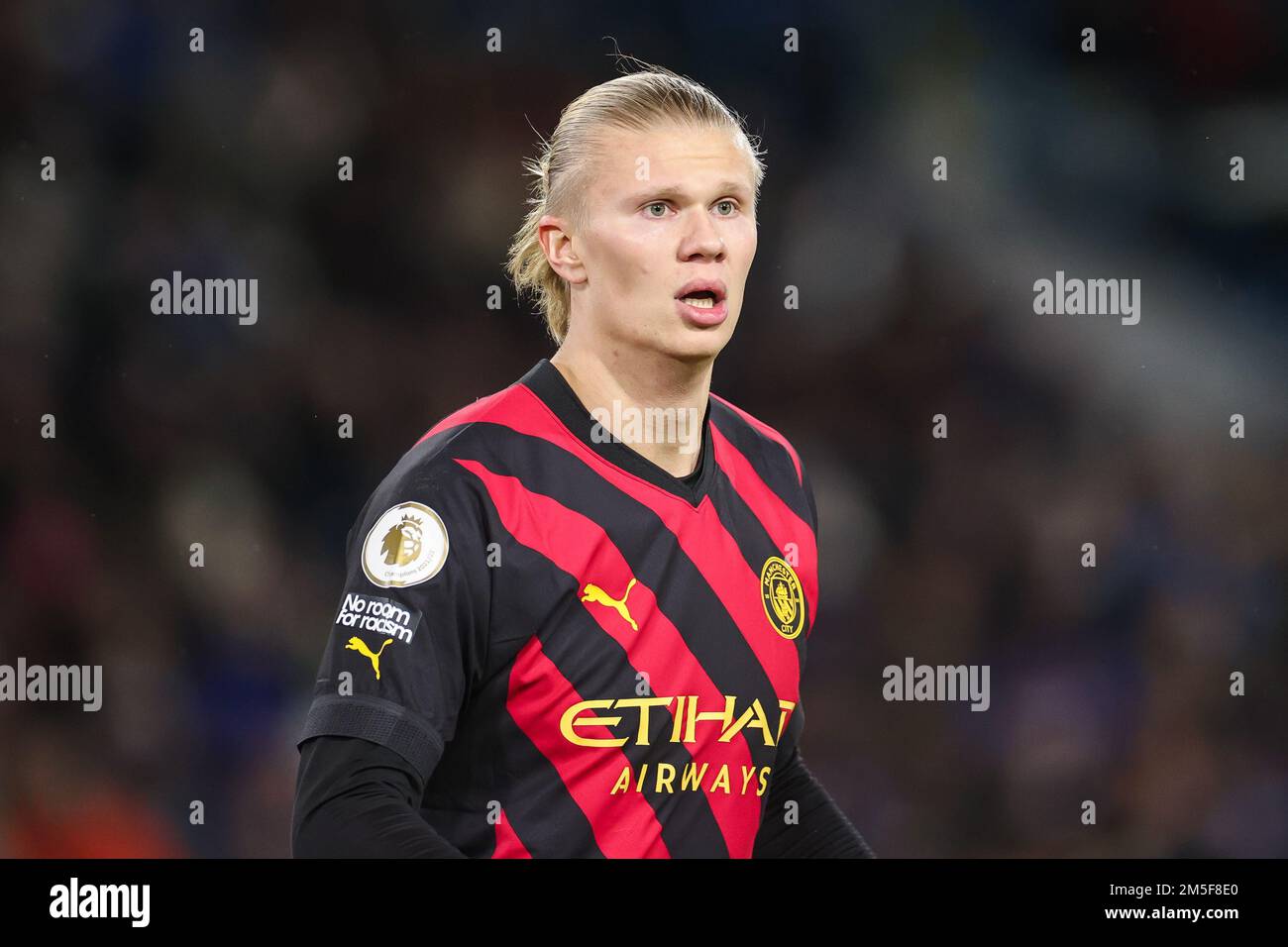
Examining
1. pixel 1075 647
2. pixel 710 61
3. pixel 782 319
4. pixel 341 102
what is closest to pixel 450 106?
pixel 341 102

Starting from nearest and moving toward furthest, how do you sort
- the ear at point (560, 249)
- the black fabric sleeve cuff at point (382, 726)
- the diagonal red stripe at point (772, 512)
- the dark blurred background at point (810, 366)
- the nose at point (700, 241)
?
the black fabric sleeve cuff at point (382, 726)
the nose at point (700, 241)
the ear at point (560, 249)
the diagonal red stripe at point (772, 512)
the dark blurred background at point (810, 366)

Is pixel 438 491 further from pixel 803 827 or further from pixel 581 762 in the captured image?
pixel 803 827

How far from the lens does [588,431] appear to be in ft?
8.72

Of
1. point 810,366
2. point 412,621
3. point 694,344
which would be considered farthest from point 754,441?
point 810,366

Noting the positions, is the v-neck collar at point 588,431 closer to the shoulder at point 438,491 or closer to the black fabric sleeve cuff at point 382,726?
the shoulder at point 438,491

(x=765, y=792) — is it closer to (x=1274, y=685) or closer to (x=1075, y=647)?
(x=1075, y=647)

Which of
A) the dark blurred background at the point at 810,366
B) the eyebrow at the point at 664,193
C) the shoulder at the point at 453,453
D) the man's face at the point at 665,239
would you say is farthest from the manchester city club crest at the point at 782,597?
the dark blurred background at the point at 810,366

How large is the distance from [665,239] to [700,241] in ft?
0.20

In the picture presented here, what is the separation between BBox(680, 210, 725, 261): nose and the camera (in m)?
2.58

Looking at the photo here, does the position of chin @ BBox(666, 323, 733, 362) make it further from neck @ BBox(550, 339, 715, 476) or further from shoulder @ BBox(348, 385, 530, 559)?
shoulder @ BBox(348, 385, 530, 559)

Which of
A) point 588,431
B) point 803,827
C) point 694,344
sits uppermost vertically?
point 694,344

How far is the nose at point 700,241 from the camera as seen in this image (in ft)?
8.47

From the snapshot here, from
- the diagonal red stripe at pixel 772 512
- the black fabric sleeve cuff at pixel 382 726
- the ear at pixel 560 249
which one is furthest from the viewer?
the diagonal red stripe at pixel 772 512

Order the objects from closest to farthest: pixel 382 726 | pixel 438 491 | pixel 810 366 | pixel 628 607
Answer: pixel 382 726, pixel 438 491, pixel 628 607, pixel 810 366
